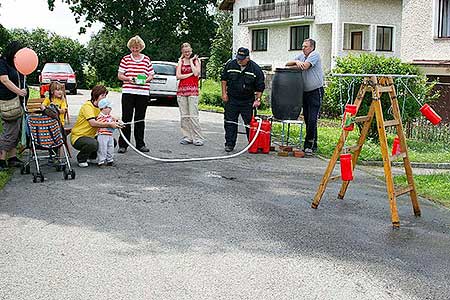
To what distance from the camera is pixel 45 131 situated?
9961 mm

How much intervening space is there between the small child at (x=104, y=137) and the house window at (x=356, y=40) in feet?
110

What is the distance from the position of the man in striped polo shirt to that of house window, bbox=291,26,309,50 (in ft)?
107

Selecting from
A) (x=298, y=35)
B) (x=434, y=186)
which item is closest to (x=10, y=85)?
(x=434, y=186)

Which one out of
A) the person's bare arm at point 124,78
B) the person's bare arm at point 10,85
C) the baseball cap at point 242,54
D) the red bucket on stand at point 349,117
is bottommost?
the red bucket on stand at point 349,117

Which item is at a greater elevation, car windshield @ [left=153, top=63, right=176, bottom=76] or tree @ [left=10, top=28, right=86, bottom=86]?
tree @ [left=10, top=28, right=86, bottom=86]

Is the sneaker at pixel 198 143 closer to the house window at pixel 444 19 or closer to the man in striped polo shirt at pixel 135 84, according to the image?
the man in striped polo shirt at pixel 135 84

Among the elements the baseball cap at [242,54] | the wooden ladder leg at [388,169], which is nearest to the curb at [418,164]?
the baseball cap at [242,54]

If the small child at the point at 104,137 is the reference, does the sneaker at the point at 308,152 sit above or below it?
below

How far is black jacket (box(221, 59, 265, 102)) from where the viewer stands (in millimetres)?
12773

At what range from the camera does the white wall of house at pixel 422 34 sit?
25188 millimetres

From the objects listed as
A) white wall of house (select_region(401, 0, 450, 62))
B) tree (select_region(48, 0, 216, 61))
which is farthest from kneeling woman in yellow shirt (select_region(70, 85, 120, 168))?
tree (select_region(48, 0, 216, 61))

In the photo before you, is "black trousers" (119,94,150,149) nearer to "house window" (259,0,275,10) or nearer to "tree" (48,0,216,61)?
"house window" (259,0,275,10)

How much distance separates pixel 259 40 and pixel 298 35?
184 inches

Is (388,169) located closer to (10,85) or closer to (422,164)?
(422,164)
